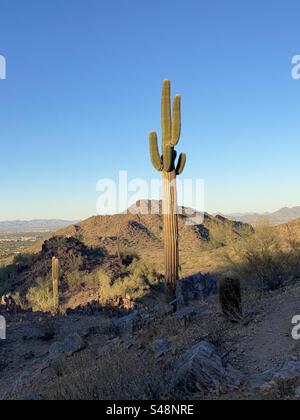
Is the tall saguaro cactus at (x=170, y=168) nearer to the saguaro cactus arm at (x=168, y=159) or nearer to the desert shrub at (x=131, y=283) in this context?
the saguaro cactus arm at (x=168, y=159)

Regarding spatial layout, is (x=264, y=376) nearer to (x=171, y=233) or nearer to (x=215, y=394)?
(x=215, y=394)

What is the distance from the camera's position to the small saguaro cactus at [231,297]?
A: 9.31m

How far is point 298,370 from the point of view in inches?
227

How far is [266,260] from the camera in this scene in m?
13.8

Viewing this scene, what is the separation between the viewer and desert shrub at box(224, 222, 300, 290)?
13.2 m

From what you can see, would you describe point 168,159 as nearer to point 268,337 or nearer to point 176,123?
point 176,123

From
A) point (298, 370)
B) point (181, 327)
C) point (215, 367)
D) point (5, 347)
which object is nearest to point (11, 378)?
point (5, 347)

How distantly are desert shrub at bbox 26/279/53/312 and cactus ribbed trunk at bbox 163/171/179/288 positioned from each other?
805 cm

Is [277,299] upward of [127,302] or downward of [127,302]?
upward

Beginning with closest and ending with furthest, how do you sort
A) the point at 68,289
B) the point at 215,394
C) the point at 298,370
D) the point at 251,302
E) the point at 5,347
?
the point at 215,394
the point at 298,370
the point at 251,302
the point at 5,347
the point at 68,289

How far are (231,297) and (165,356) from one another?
2140 mm

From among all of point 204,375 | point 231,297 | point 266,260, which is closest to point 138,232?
point 266,260

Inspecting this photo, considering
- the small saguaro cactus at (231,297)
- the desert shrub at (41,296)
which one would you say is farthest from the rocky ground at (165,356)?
the desert shrub at (41,296)

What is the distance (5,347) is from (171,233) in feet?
21.0
